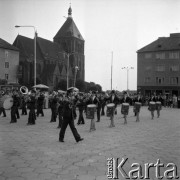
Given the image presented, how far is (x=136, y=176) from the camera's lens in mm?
5930

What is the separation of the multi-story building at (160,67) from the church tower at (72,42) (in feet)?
130

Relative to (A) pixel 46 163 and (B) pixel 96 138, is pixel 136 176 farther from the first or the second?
(B) pixel 96 138

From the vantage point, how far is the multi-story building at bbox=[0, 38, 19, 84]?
6519 centimetres

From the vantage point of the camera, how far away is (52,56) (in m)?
104

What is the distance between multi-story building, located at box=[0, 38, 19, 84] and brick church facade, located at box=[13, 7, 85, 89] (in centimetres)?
804

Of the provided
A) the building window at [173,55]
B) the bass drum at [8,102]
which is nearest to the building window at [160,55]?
the building window at [173,55]

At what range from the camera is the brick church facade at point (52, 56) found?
281ft

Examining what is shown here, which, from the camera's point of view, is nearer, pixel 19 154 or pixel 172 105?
pixel 19 154

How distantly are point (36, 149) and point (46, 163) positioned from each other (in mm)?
1769

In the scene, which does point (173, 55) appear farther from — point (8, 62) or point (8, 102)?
point (8, 102)

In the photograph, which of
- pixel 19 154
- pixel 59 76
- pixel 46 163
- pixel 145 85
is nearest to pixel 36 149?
pixel 19 154

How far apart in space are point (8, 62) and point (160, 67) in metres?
36.3

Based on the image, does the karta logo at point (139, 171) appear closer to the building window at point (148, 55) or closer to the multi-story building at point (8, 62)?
the multi-story building at point (8, 62)

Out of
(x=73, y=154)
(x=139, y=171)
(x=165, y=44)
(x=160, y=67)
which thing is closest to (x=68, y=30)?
(x=165, y=44)
